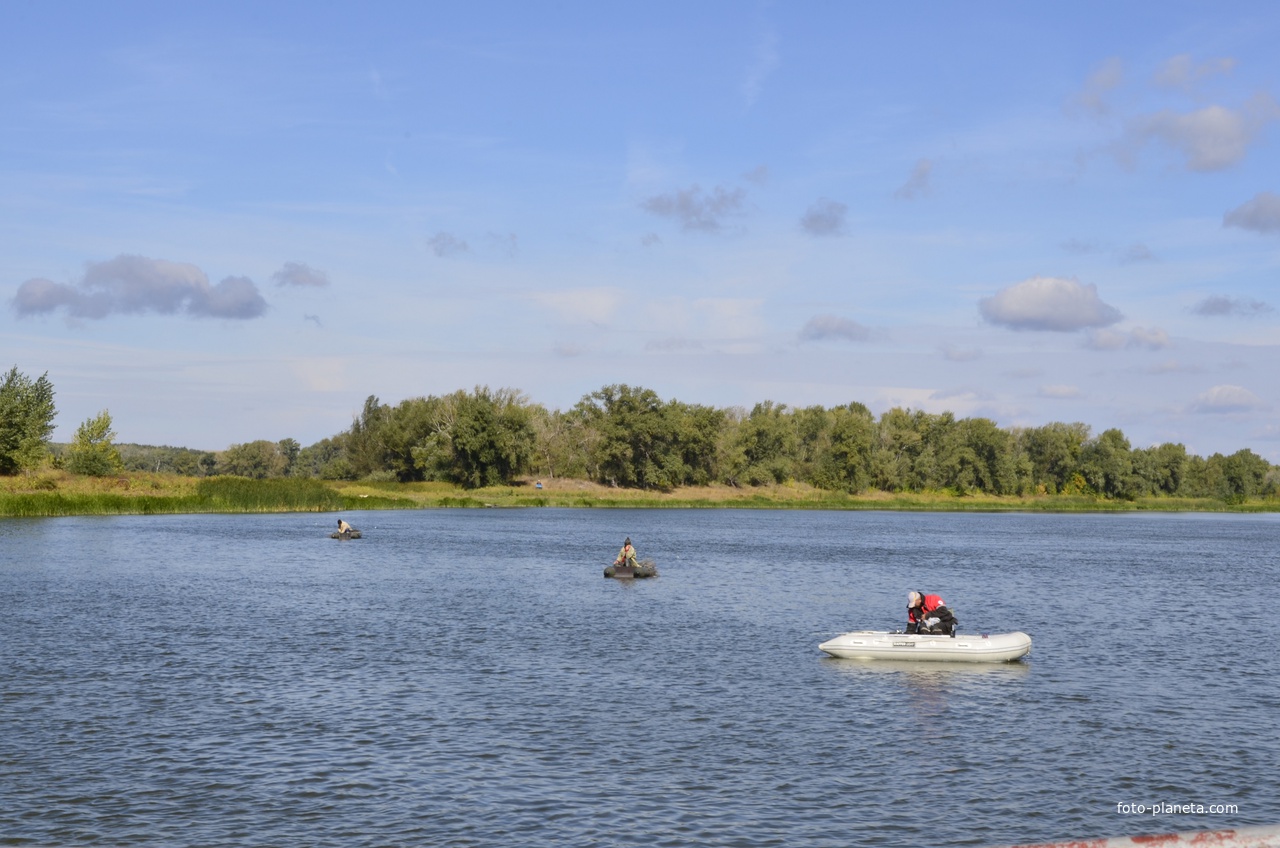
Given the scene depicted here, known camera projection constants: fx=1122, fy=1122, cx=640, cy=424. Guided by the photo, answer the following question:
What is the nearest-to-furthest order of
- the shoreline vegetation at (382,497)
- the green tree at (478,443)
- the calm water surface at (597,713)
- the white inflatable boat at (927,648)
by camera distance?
the calm water surface at (597,713) → the white inflatable boat at (927,648) → the shoreline vegetation at (382,497) → the green tree at (478,443)

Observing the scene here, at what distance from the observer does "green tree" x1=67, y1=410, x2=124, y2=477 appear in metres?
117

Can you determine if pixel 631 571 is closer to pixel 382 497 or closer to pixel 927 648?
pixel 927 648

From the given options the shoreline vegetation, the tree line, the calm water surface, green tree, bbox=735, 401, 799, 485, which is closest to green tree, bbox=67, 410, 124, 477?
the shoreline vegetation

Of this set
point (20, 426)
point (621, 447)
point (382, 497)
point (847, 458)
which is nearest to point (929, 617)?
point (20, 426)

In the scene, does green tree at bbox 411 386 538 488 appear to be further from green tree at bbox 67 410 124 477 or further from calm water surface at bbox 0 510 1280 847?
calm water surface at bbox 0 510 1280 847

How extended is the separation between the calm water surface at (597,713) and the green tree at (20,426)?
5726cm

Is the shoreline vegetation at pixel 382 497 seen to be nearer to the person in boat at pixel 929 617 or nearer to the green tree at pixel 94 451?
the green tree at pixel 94 451

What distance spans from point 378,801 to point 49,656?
19.2 metres

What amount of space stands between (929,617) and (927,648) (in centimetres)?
143

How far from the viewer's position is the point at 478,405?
552 ft

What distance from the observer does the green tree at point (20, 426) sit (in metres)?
109

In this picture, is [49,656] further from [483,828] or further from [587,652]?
[483,828]

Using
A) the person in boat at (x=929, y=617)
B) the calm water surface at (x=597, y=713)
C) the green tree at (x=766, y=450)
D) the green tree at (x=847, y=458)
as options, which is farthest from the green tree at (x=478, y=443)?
the person in boat at (x=929, y=617)

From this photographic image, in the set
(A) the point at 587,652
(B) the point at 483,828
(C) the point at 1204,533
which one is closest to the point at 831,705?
(A) the point at 587,652
